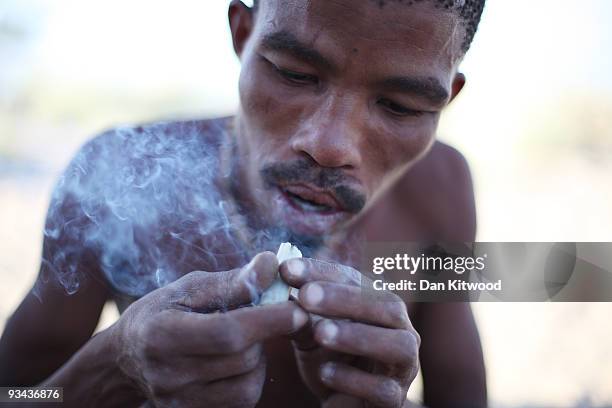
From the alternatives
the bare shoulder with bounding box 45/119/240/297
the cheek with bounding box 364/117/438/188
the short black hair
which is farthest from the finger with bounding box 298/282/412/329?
the bare shoulder with bounding box 45/119/240/297

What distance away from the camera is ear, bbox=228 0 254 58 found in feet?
5.04

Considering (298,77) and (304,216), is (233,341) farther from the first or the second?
(298,77)

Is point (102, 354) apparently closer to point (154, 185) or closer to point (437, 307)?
point (154, 185)

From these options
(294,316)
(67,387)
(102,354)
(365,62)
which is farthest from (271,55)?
(67,387)

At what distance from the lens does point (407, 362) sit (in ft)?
3.85

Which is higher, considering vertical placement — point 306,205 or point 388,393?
point 306,205

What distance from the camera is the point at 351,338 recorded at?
1.10m

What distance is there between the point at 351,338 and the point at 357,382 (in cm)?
10

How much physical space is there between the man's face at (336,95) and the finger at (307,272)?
248mm

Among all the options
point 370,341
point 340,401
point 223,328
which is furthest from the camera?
point 340,401

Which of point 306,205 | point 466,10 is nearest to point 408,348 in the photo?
point 306,205

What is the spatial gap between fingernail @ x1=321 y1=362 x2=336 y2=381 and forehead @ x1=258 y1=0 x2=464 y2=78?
1.91 ft

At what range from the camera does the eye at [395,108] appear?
1363mm

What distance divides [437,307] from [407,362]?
33.7 inches
